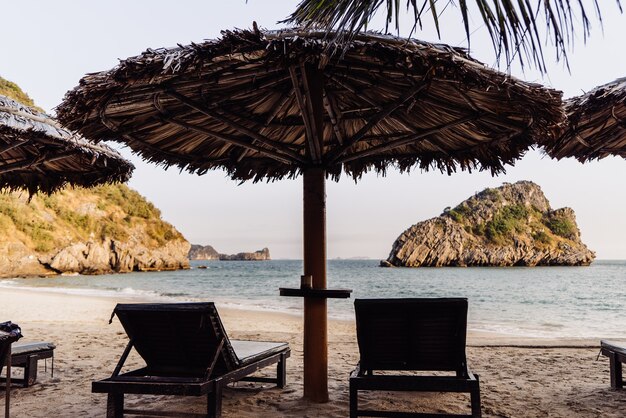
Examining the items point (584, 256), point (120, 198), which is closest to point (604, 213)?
point (584, 256)

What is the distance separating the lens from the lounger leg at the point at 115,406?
11.0ft

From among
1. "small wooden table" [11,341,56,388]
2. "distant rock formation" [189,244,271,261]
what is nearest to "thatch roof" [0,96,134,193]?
"small wooden table" [11,341,56,388]

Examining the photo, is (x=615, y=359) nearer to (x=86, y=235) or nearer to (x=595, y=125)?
(x=595, y=125)

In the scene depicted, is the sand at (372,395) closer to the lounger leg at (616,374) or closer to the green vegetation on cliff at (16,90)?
the lounger leg at (616,374)

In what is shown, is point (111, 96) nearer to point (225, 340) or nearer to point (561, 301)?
point (225, 340)

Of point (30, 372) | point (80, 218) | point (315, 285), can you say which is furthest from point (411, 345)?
point (80, 218)

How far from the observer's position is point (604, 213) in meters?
54.0

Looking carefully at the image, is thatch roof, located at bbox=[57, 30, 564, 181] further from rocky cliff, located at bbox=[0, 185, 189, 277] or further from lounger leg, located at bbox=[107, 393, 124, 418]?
rocky cliff, located at bbox=[0, 185, 189, 277]

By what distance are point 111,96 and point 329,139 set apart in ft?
7.74

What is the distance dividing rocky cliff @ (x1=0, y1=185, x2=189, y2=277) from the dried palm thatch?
37.5m

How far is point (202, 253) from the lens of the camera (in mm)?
133000

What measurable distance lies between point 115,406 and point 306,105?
2.32 m

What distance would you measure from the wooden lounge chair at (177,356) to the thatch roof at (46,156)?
66.8 inches

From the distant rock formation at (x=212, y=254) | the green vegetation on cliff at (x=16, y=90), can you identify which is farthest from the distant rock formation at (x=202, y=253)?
the green vegetation on cliff at (x=16, y=90)
